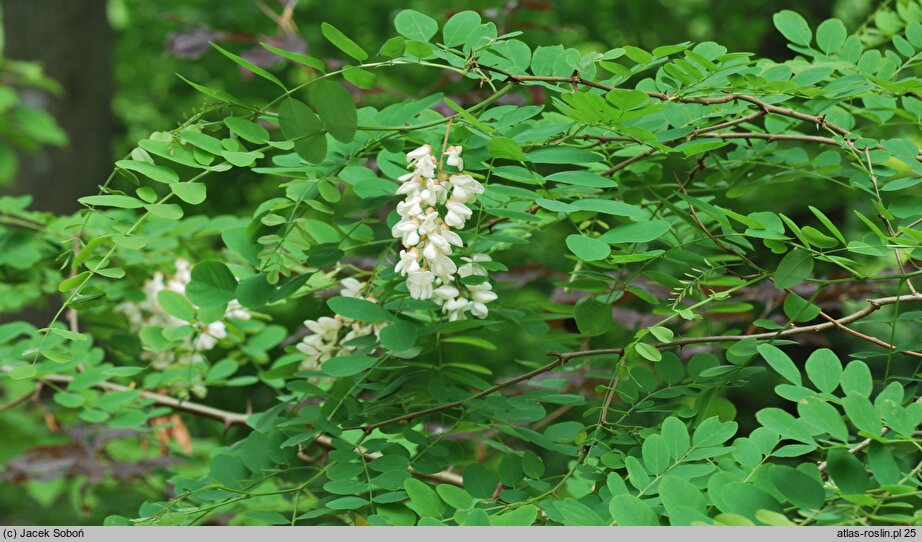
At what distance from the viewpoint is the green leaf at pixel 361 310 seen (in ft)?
3.25

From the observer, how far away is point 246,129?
0.93 metres

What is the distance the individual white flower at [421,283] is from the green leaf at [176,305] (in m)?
0.58

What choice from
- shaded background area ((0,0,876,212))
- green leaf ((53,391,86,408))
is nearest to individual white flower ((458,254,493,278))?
green leaf ((53,391,86,408))

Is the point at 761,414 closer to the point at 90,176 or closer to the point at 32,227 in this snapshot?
the point at 32,227

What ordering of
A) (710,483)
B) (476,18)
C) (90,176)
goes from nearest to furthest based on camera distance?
(710,483), (476,18), (90,176)

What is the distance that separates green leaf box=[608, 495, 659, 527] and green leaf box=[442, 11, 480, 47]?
0.53 meters

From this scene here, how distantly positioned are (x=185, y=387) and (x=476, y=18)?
3.20 ft

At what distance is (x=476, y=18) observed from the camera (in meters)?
0.94

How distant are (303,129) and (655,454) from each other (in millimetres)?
499

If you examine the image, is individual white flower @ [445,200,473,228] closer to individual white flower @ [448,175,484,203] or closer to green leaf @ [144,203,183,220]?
individual white flower @ [448,175,484,203]

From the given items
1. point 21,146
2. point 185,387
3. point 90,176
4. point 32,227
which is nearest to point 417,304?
point 185,387

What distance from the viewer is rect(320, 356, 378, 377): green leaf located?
3.18 feet

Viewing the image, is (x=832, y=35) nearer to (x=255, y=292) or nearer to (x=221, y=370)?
(x=255, y=292)

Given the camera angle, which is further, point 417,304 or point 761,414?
point 417,304
